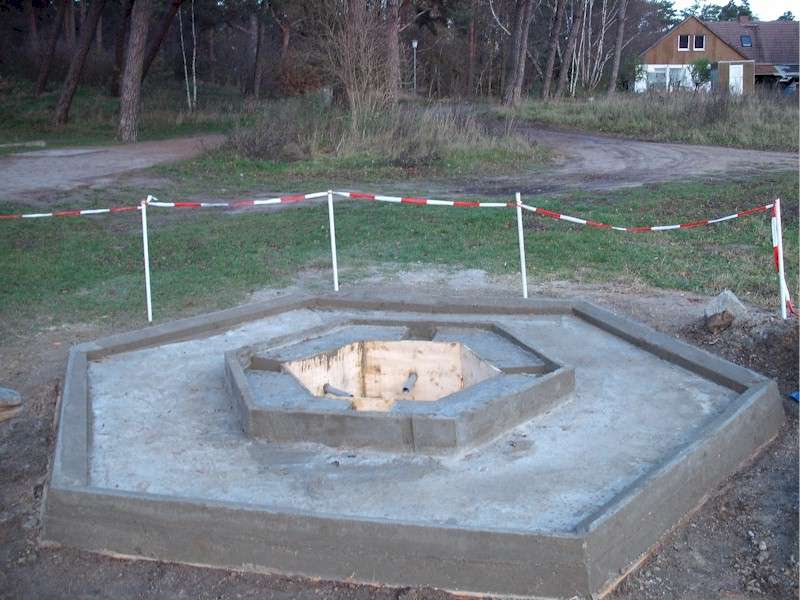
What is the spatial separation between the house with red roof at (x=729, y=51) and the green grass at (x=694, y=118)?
30912 mm

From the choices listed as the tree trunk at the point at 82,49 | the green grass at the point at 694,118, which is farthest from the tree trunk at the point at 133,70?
the green grass at the point at 694,118

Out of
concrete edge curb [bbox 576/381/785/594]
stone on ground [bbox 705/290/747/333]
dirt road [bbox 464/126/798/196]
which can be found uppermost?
dirt road [bbox 464/126/798/196]

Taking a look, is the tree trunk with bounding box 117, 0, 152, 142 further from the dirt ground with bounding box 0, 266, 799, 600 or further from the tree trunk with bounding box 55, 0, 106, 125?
the dirt ground with bounding box 0, 266, 799, 600

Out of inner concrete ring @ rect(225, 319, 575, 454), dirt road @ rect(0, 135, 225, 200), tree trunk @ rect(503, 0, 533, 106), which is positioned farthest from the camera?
tree trunk @ rect(503, 0, 533, 106)

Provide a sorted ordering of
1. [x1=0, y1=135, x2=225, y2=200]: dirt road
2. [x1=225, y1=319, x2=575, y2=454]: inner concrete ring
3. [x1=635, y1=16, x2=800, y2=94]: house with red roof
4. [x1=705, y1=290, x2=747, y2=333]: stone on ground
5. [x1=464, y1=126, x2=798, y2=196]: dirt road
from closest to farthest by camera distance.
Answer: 1. [x1=225, y1=319, x2=575, y2=454]: inner concrete ring
2. [x1=705, y1=290, x2=747, y2=333]: stone on ground
3. [x1=464, y1=126, x2=798, y2=196]: dirt road
4. [x1=0, y1=135, x2=225, y2=200]: dirt road
5. [x1=635, y1=16, x2=800, y2=94]: house with red roof

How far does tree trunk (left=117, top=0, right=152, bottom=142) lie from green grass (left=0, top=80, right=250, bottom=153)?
687mm

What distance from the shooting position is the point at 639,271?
38.3 ft

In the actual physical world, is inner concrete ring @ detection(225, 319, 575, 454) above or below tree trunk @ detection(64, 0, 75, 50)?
below

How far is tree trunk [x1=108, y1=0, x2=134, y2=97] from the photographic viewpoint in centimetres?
3853

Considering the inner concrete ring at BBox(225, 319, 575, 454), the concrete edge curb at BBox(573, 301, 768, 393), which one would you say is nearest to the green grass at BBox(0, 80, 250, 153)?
the concrete edge curb at BBox(573, 301, 768, 393)

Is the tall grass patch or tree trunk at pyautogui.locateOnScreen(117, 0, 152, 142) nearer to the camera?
the tall grass patch

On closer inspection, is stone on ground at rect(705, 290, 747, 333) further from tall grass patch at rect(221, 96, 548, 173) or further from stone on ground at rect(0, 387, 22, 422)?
tall grass patch at rect(221, 96, 548, 173)

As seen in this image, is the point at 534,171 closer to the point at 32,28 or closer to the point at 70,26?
the point at 70,26

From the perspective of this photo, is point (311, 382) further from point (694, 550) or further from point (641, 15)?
point (641, 15)
